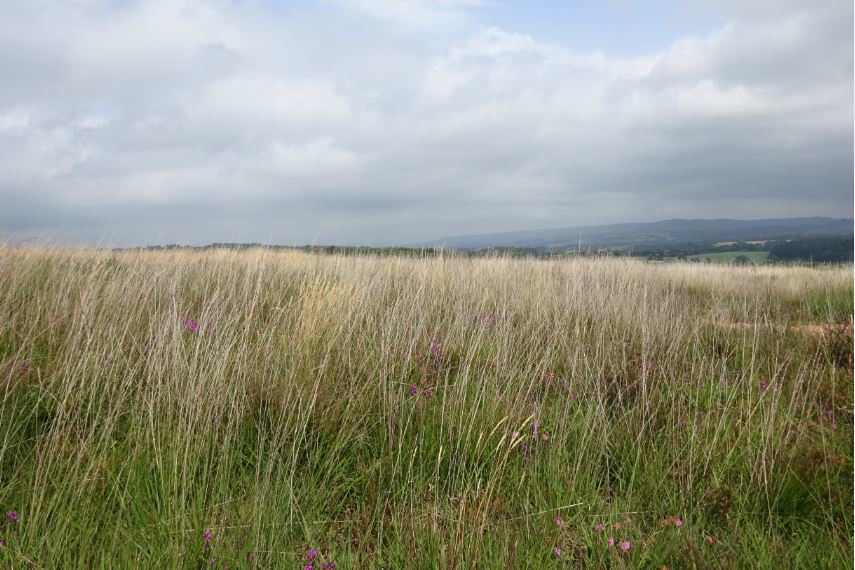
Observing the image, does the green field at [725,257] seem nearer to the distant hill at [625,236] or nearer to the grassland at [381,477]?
the distant hill at [625,236]

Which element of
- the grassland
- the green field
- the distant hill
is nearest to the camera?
the grassland

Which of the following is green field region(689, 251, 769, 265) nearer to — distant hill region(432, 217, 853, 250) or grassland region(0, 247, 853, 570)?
distant hill region(432, 217, 853, 250)

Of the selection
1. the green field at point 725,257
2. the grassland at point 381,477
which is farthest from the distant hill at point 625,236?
the grassland at point 381,477

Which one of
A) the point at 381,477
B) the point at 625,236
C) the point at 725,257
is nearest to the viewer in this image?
the point at 381,477

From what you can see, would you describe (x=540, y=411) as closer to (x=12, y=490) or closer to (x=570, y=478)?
(x=570, y=478)

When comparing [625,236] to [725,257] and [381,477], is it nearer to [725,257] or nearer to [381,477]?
[725,257]

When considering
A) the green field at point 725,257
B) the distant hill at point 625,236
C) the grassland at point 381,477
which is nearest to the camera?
the grassland at point 381,477

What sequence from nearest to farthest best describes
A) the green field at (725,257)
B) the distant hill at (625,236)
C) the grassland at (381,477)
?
the grassland at (381,477) < the distant hill at (625,236) < the green field at (725,257)

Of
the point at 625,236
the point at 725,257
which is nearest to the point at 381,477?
the point at 725,257

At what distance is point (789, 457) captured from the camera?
8.38 feet

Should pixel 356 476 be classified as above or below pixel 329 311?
below

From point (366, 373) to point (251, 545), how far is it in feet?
4.74

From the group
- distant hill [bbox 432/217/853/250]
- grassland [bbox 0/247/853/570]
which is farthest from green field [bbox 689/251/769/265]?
grassland [bbox 0/247/853/570]

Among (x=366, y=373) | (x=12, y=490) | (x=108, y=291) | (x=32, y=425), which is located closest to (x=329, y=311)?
(x=366, y=373)
